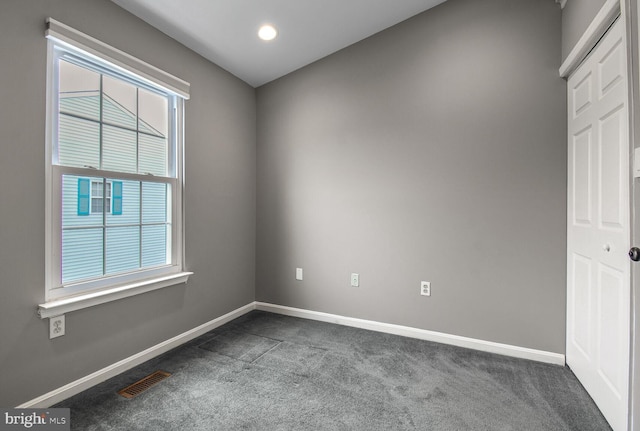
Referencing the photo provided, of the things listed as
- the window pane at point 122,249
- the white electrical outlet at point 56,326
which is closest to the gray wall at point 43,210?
the white electrical outlet at point 56,326

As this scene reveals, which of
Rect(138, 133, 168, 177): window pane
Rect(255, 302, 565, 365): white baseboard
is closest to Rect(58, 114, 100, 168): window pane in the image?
Rect(138, 133, 168, 177): window pane

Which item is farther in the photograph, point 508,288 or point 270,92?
point 270,92

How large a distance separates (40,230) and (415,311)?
2701mm

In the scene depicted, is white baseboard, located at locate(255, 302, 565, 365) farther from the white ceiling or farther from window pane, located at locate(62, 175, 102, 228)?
the white ceiling

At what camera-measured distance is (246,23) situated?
7.97ft

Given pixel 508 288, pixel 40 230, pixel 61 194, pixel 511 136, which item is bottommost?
pixel 508 288

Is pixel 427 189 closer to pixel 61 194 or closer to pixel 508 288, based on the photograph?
pixel 508 288

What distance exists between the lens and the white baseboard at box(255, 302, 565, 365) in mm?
2295

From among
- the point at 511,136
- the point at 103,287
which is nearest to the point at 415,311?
the point at 511,136

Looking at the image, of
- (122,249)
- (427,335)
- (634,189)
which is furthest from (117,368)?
(634,189)

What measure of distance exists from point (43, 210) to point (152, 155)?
2.78 ft

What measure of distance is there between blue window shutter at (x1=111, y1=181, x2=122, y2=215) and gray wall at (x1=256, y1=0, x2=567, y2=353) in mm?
1490

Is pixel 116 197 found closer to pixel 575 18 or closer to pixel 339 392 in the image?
pixel 339 392

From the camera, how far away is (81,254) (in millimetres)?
1973
